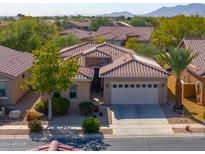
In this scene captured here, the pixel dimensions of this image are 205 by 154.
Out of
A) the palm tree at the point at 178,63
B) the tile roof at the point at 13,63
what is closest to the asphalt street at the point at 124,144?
the palm tree at the point at 178,63

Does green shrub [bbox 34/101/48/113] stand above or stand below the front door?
below

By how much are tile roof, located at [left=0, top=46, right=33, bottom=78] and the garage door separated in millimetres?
7968

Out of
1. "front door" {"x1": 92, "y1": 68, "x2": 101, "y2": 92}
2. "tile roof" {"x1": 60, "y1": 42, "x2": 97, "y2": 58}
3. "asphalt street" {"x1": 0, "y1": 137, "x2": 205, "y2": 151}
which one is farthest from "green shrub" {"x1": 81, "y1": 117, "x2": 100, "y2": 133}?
"tile roof" {"x1": 60, "y1": 42, "x2": 97, "y2": 58}

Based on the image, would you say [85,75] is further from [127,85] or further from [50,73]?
[50,73]

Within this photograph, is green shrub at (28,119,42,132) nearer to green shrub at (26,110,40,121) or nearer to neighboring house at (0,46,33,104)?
green shrub at (26,110,40,121)

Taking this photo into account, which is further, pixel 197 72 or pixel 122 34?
pixel 122 34

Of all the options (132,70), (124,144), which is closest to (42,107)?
(132,70)

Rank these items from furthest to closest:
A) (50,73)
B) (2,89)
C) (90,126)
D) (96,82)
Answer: (96,82) < (2,89) < (50,73) < (90,126)

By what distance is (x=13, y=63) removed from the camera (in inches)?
1458

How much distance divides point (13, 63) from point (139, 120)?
43.3 ft

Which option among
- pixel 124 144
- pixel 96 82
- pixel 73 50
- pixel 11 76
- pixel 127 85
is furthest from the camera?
pixel 73 50

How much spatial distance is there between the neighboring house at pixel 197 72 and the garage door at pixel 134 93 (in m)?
3.62

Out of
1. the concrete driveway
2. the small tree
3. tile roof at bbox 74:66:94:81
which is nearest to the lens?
the concrete driveway

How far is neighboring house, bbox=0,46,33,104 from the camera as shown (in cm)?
3281
